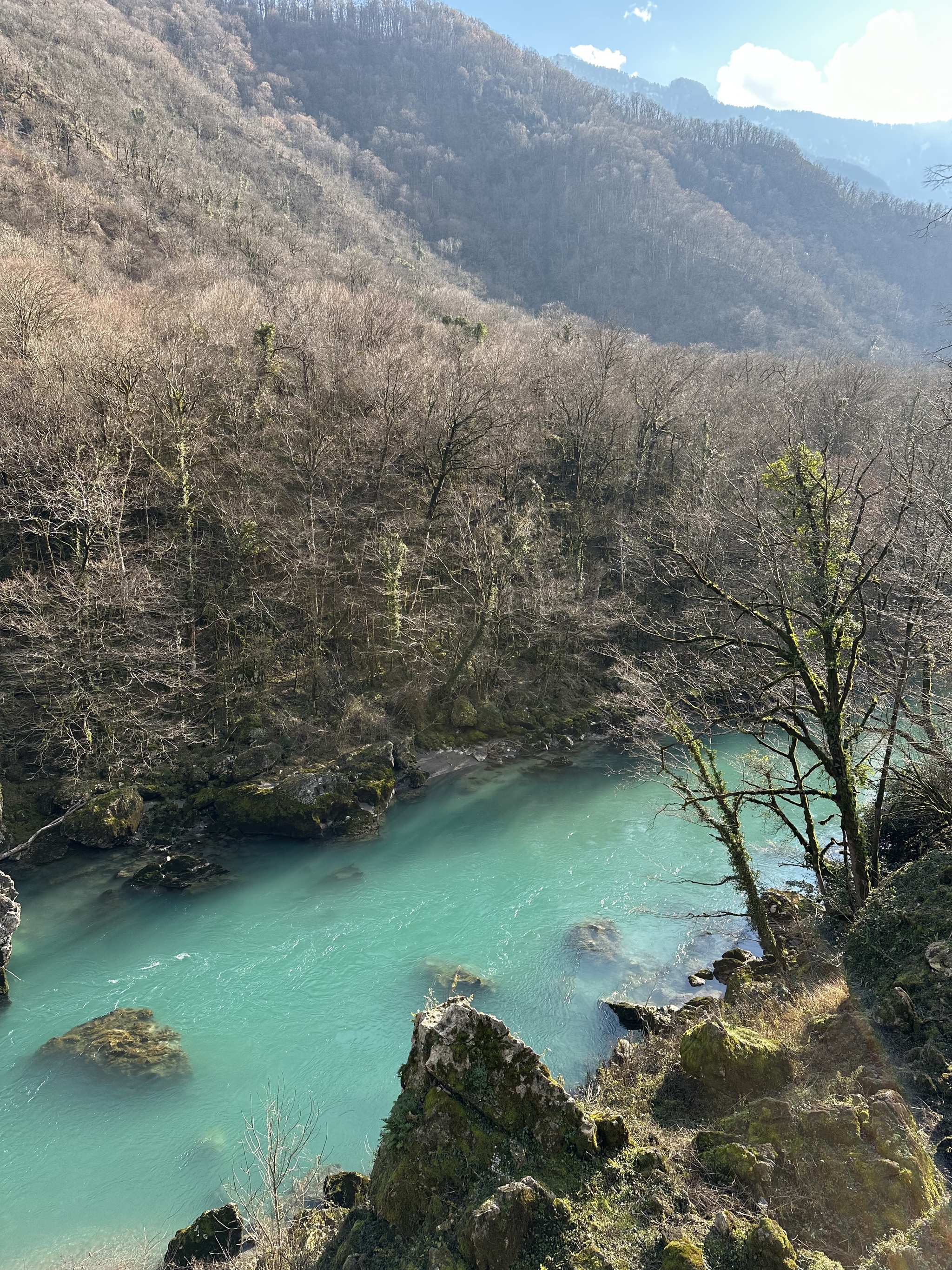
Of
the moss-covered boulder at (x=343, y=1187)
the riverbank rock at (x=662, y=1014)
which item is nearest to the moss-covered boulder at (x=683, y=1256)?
the moss-covered boulder at (x=343, y=1187)

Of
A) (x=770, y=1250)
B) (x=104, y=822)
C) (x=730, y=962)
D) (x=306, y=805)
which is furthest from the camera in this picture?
(x=306, y=805)

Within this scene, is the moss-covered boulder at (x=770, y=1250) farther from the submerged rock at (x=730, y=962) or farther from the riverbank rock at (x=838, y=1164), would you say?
the submerged rock at (x=730, y=962)

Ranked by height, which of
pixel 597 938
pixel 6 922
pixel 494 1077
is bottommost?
pixel 6 922

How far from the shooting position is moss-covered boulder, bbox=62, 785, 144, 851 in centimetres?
1819

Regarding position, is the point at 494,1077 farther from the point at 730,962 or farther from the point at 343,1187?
the point at 730,962

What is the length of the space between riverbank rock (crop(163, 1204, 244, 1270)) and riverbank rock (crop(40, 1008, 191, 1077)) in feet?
11.1

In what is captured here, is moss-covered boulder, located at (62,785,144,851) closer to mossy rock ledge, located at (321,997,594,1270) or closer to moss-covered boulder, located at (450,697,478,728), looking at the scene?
moss-covered boulder, located at (450,697,478,728)

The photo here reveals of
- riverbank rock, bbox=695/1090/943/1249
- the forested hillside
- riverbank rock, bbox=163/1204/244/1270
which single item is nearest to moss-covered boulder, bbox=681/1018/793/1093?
riverbank rock, bbox=695/1090/943/1249

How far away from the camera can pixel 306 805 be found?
20.0 m

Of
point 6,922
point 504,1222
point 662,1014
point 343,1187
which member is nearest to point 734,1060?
point 504,1222

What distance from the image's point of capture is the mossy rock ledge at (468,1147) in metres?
5.51

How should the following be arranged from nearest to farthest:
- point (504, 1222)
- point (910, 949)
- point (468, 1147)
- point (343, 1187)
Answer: point (504, 1222), point (468, 1147), point (910, 949), point (343, 1187)

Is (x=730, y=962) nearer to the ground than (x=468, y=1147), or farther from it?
nearer to the ground

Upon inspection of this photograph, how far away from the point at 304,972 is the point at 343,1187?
5.65 m
